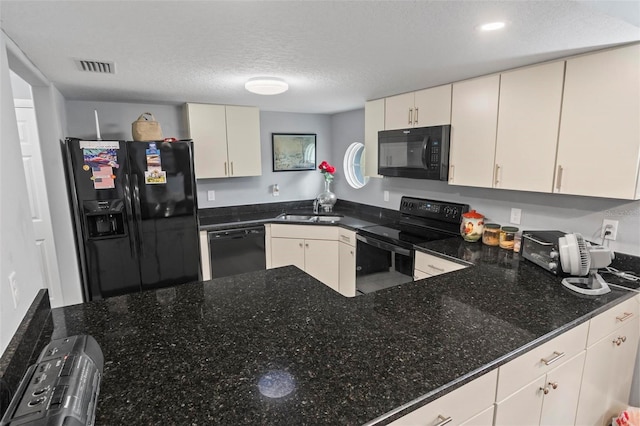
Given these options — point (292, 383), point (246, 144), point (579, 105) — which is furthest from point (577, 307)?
point (246, 144)

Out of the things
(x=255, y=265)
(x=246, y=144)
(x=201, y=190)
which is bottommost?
(x=255, y=265)

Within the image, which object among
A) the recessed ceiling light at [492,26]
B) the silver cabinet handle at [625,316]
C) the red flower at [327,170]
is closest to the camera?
the recessed ceiling light at [492,26]

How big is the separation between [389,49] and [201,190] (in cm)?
262

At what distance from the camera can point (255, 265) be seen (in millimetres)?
3461

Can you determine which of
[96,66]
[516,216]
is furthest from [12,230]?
[516,216]

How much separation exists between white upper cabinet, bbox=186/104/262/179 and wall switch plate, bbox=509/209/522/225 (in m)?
2.45

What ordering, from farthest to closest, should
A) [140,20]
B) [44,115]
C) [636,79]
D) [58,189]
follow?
[58,189] → [44,115] → [636,79] → [140,20]

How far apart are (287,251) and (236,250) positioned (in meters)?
0.53

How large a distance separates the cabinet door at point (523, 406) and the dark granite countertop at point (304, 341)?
0.21 m

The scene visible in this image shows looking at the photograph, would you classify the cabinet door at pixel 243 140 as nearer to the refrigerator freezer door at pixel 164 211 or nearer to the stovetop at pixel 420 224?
the refrigerator freezer door at pixel 164 211

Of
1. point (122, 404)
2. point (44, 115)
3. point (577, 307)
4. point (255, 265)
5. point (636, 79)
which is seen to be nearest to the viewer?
point (122, 404)

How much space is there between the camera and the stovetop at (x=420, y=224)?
8.99 feet

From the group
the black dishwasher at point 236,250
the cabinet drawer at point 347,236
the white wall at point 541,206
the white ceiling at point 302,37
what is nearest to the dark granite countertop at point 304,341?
the white wall at point 541,206

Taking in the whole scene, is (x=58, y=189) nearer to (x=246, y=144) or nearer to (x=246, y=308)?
(x=246, y=144)
